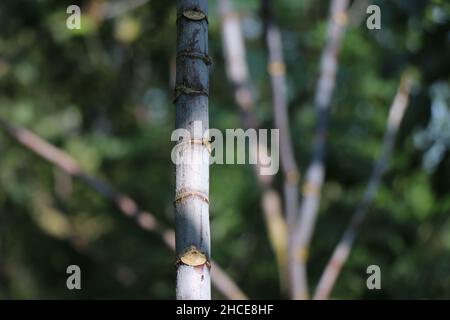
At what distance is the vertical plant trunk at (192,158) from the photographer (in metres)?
2.09

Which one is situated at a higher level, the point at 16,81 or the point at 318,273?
the point at 16,81

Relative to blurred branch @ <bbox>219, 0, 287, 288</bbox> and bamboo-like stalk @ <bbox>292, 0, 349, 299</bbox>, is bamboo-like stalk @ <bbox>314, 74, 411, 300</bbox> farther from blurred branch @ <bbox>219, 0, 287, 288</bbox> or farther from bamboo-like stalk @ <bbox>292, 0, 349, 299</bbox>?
blurred branch @ <bbox>219, 0, 287, 288</bbox>

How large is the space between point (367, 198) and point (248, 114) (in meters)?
0.96

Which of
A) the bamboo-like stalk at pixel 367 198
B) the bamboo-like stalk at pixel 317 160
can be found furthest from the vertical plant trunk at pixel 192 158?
the bamboo-like stalk at pixel 367 198

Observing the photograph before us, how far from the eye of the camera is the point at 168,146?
1013 centimetres

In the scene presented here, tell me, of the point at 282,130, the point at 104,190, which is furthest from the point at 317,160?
the point at 104,190

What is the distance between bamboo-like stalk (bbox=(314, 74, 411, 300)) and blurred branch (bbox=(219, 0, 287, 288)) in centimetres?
27

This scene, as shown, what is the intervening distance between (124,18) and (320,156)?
3.03m

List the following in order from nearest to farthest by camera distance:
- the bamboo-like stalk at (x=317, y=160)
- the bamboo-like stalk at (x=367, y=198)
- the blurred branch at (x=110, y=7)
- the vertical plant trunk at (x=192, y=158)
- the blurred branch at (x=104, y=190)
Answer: the vertical plant trunk at (x=192, y=158) → the blurred branch at (x=104, y=190) → the bamboo-like stalk at (x=317, y=160) → the bamboo-like stalk at (x=367, y=198) → the blurred branch at (x=110, y=7)

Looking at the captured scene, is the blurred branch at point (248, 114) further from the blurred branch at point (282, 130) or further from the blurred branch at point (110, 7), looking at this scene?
the blurred branch at point (110, 7)

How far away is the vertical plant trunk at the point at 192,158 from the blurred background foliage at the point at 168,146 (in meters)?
2.82
